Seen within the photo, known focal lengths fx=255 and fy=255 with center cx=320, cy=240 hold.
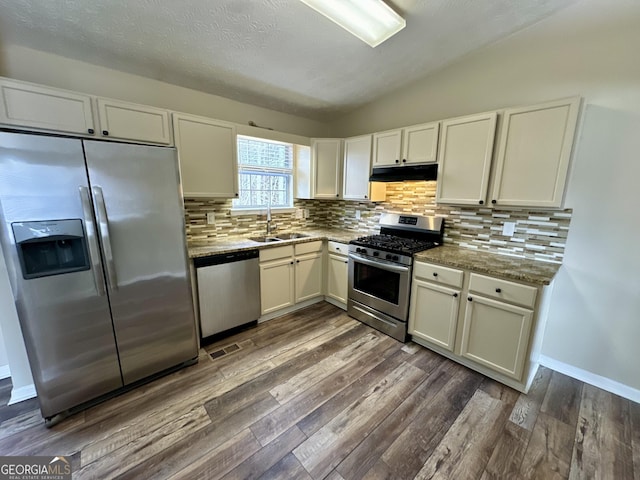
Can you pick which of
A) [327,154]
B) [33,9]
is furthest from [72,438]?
[327,154]

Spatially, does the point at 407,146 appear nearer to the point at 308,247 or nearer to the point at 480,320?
the point at 308,247

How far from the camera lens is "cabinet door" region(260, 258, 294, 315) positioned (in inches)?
112

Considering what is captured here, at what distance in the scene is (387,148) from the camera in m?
2.92

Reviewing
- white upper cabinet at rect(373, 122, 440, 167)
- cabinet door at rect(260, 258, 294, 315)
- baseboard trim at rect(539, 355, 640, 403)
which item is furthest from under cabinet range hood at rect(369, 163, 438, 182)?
baseboard trim at rect(539, 355, 640, 403)

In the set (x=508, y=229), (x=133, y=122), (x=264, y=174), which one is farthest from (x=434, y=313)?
(x=133, y=122)

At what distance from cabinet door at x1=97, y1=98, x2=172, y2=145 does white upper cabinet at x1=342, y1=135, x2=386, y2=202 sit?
2012 millimetres

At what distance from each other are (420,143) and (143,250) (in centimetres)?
268

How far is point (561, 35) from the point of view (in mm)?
2021

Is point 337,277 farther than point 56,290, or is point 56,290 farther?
point 337,277

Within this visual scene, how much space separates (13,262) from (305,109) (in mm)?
3156

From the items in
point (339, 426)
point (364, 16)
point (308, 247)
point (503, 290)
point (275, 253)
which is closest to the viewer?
point (339, 426)

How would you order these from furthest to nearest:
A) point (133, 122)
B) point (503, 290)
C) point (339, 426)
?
point (133, 122) → point (503, 290) → point (339, 426)

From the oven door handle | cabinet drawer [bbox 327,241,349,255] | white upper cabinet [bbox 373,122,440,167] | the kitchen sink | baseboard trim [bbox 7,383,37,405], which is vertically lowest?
baseboard trim [bbox 7,383,37,405]

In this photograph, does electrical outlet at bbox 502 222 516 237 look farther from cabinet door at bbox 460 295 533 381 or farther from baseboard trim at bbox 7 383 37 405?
baseboard trim at bbox 7 383 37 405
